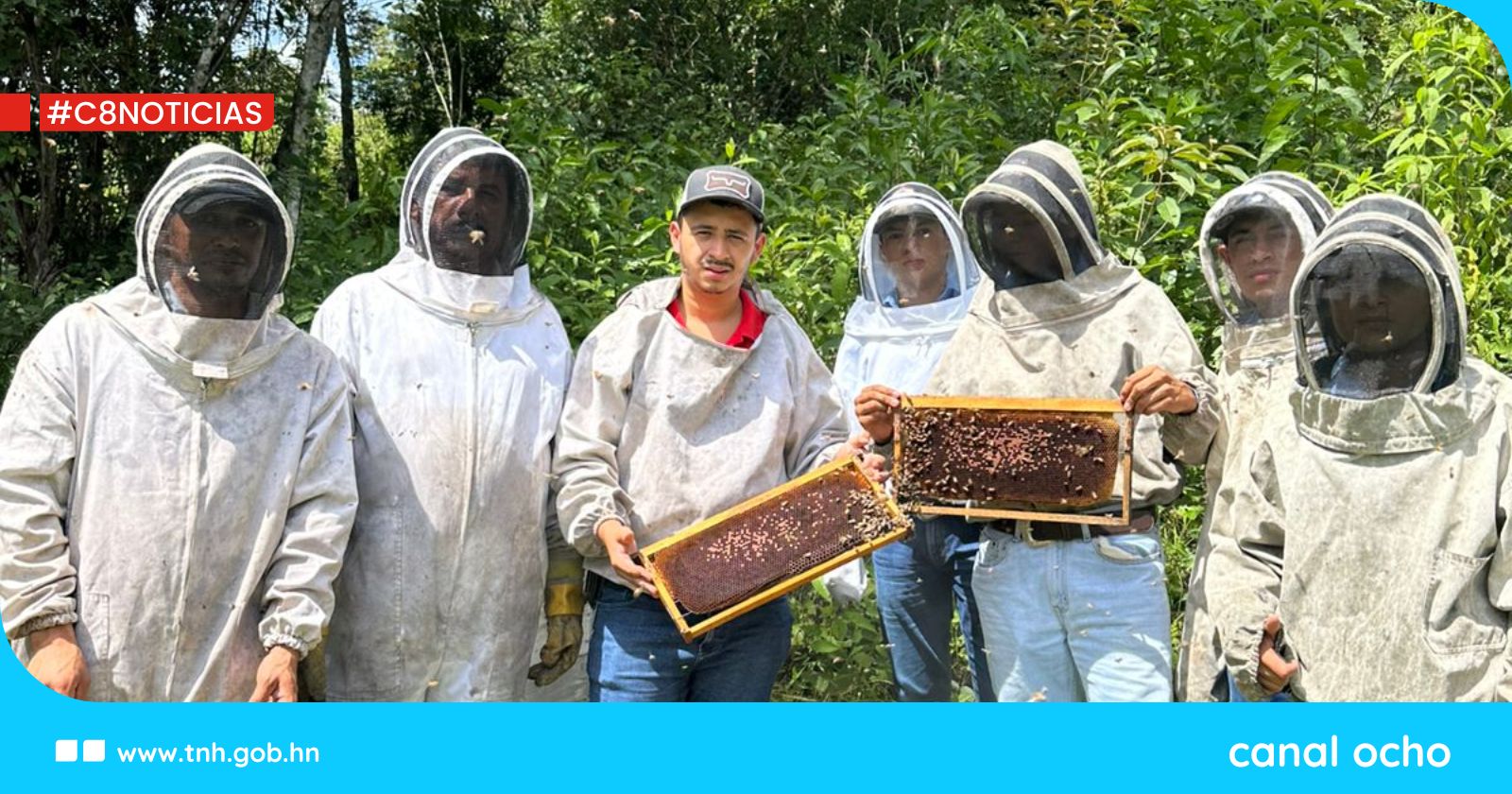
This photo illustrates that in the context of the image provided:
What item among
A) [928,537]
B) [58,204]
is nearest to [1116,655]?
[928,537]

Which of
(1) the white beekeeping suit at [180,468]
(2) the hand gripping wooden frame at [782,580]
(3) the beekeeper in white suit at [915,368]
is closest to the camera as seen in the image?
(1) the white beekeeping suit at [180,468]

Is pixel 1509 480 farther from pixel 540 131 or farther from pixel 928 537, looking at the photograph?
pixel 540 131

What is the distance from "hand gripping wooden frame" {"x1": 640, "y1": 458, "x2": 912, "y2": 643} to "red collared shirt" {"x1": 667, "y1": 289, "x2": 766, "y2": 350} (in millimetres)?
397

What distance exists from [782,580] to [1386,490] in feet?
4.57

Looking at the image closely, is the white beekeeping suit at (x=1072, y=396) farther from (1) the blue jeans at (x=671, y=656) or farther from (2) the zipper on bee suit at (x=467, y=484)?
(2) the zipper on bee suit at (x=467, y=484)

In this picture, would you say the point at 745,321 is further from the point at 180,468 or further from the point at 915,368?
the point at 180,468

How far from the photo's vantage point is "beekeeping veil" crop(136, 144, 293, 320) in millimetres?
3184

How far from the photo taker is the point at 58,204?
4836 mm

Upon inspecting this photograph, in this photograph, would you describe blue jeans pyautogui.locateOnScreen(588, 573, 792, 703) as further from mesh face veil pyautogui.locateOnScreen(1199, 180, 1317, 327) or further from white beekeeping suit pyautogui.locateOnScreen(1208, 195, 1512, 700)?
mesh face veil pyautogui.locateOnScreen(1199, 180, 1317, 327)

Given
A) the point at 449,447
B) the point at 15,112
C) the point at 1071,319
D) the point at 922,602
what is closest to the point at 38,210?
the point at 15,112

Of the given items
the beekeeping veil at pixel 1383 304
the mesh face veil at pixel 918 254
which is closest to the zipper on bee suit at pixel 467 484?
the mesh face veil at pixel 918 254

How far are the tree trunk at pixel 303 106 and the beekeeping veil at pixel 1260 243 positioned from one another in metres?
3.30

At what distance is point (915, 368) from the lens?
4.17m

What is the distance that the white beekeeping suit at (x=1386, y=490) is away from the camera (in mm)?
2926
